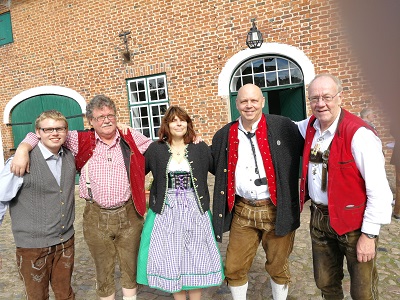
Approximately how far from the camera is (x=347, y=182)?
2.29m

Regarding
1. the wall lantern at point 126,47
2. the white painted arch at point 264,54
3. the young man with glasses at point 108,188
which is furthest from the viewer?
the wall lantern at point 126,47

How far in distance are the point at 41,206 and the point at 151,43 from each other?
672 centimetres

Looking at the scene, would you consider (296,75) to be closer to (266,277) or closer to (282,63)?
(282,63)

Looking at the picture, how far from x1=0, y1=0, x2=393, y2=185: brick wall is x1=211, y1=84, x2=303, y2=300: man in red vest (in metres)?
4.39

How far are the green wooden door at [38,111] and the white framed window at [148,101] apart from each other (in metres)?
1.77

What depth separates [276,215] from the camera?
9.21 ft

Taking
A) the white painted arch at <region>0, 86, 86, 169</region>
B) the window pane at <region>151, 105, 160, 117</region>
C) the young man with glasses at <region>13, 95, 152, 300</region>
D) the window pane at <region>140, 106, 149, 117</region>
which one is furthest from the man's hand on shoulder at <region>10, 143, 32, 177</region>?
the white painted arch at <region>0, 86, 86, 169</region>

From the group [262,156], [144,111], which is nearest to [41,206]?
[262,156]

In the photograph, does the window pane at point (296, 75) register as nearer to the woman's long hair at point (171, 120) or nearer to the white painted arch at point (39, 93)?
the woman's long hair at point (171, 120)

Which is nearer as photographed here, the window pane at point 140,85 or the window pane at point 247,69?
the window pane at point 247,69

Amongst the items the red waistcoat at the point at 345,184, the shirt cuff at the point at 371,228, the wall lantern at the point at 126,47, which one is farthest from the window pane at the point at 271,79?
the shirt cuff at the point at 371,228

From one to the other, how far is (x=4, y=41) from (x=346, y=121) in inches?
433

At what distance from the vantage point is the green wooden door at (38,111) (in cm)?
980

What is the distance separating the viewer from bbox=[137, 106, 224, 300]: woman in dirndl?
9.56 feet
